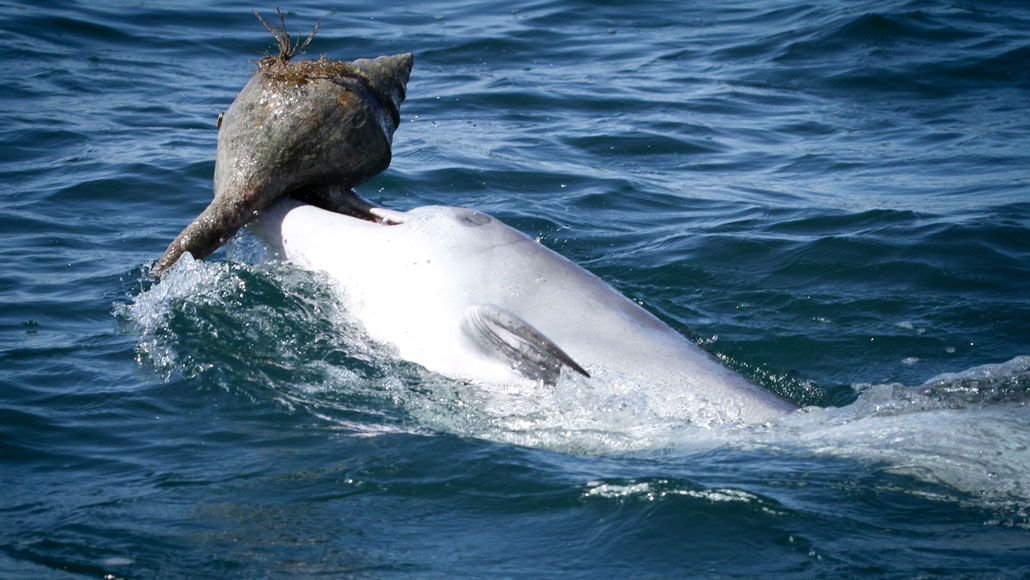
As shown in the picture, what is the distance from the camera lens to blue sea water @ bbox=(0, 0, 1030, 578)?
5078mm

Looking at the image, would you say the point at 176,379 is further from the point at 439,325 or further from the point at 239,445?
the point at 439,325

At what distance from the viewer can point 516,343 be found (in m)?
6.36

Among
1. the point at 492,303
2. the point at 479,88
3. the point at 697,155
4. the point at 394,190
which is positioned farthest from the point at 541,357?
the point at 479,88

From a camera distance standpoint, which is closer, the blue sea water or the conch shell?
the blue sea water

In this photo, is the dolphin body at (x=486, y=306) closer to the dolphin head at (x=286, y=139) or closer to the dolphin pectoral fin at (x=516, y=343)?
the dolphin pectoral fin at (x=516, y=343)

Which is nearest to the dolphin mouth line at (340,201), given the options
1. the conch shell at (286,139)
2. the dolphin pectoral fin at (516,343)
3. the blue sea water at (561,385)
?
the conch shell at (286,139)

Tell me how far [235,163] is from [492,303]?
2.01m

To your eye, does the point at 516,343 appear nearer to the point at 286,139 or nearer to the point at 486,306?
the point at 486,306

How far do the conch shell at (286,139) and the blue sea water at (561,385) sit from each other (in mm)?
381

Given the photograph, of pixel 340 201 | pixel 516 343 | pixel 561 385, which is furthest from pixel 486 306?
pixel 340 201

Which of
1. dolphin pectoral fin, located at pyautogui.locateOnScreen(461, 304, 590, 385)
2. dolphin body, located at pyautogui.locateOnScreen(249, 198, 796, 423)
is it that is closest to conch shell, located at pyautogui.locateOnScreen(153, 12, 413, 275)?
dolphin body, located at pyautogui.locateOnScreen(249, 198, 796, 423)

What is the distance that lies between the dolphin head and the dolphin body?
30cm

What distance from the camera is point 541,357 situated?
248 inches

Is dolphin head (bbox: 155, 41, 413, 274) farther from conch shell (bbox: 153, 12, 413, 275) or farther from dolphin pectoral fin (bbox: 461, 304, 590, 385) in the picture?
dolphin pectoral fin (bbox: 461, 304, 590, 385)
